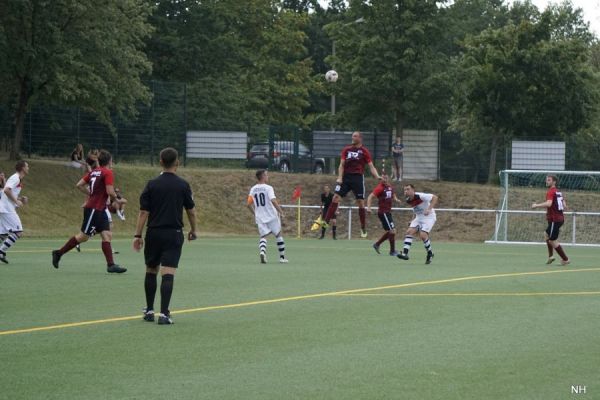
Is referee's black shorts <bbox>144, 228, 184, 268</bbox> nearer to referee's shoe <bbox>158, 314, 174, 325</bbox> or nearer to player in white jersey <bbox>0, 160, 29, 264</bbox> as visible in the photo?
referee's shoe <bbox>158, 314, 174, 325</bbox>

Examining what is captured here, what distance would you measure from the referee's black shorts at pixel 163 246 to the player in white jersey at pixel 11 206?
11.2 metres

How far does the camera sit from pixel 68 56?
1638 inches

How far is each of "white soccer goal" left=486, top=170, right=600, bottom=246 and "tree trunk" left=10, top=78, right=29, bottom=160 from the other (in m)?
19.0

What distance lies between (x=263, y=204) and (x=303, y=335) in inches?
474

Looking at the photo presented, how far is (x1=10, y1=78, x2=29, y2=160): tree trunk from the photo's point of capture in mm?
43516

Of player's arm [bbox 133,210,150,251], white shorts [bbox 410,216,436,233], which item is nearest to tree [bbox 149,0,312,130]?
white shorts [bbox 410,216,436,233]

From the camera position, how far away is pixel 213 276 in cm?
1969

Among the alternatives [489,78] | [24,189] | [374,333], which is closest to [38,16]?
[24,189]

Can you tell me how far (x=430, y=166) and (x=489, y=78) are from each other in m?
6.63

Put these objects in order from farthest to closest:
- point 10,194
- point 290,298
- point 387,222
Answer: point 387,222, point 10,194, point 290,298

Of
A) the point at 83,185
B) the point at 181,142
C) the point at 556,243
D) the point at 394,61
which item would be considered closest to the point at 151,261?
the point at 83,185

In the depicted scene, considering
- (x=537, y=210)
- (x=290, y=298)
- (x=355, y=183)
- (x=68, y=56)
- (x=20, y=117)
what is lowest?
(x=537, y=210)

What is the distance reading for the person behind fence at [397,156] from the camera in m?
50.8

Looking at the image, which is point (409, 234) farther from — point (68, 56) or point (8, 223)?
point (68, 56)
